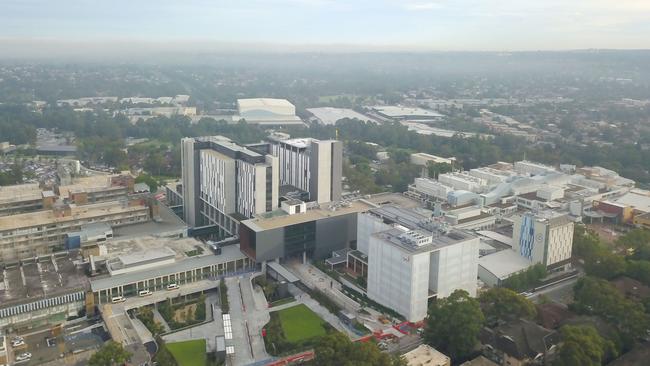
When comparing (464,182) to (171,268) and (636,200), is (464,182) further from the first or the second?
(171,268)

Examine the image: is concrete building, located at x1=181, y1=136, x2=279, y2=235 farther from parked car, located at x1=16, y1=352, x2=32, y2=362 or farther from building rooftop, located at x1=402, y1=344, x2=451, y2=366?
building rooftop, located at x1=402, y1=344, x2=451, y2=366

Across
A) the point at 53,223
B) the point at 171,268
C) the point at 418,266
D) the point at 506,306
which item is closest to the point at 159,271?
the point at 171,268

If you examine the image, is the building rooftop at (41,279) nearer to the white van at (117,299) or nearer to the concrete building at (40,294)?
the concrete building at (40,294)

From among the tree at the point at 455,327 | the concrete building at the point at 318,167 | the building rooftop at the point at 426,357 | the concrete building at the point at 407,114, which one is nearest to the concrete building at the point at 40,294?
the concrete building at the point at 318,167

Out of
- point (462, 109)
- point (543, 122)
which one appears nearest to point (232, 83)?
point (462, 109)

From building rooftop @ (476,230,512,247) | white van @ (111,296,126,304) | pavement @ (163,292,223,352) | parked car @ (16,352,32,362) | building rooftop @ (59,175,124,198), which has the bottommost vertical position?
pavement @ (163,292,223,352)

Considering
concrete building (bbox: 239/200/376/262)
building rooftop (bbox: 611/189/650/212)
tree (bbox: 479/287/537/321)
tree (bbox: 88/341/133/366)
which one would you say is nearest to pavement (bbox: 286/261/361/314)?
concrete building (bbox: 239/200/376/262)
